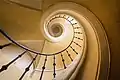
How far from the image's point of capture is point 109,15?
2.04 meters

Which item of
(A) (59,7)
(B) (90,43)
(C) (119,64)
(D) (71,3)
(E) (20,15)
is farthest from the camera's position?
(E) (20,15)

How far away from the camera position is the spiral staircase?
222 centimetres

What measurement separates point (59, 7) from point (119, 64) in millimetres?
1163

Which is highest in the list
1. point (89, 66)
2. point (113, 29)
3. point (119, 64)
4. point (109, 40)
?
point (113, 29)

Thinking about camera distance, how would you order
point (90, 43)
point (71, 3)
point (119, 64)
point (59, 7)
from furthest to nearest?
1. point (90, 43)
2. point (59, 7)
3. point (71, 3)
4. point (119, 64)

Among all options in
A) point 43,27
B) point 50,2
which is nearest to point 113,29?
→ point 50,2

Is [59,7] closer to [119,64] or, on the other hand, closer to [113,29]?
[113,29]

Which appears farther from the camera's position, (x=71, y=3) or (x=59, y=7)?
(x=59, y=7)

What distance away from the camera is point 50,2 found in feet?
8.79

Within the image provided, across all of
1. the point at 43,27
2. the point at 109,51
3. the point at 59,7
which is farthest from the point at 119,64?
the point at 43,27

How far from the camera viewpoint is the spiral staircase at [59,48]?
2219 mm

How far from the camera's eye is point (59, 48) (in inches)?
188

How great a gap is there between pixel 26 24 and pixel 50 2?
129cm

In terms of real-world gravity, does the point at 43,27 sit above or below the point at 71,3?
below
